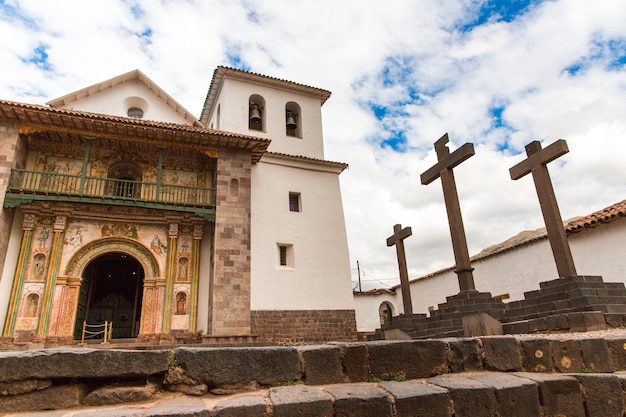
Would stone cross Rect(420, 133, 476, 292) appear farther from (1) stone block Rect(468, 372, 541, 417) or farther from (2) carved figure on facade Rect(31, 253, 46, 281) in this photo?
(2) carved figure on facade Rect(31, 253, 46, 281)

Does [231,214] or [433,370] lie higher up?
[231,214]

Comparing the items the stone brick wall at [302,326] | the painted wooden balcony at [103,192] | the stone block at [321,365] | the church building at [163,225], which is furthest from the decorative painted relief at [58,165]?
the stone block at [321,365]

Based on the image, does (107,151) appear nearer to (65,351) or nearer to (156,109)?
(156,109)

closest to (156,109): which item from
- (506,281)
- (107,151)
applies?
(107,151)

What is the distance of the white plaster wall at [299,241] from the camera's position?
11.9 metres

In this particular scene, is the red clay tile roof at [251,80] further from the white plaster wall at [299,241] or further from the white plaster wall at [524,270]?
the white plaster wall at [524,270]

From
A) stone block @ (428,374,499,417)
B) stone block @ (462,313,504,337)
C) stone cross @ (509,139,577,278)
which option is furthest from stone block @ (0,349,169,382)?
stone cross @ (509,139,577,278)

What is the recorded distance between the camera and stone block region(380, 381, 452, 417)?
2.85 m

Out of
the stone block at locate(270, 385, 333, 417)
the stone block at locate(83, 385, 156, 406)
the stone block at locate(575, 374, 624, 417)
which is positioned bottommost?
the stone block at locate(575, 374, 624, 417)

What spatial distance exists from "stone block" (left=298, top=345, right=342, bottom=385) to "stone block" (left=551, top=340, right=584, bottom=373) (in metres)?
2.01

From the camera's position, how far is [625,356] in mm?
3734

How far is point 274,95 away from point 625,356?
1340cm

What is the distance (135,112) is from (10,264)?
239 inches

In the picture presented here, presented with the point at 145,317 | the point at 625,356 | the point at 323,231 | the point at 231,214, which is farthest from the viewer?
the point at 323,231
